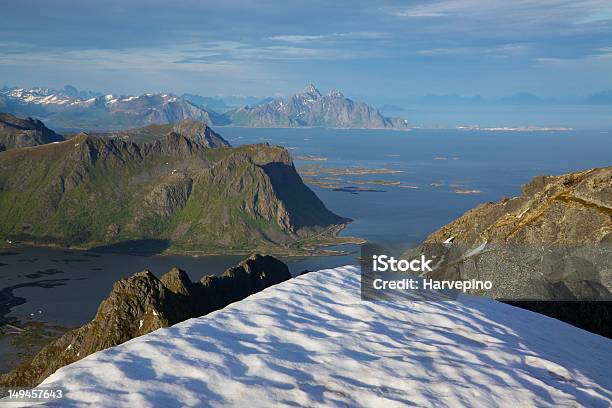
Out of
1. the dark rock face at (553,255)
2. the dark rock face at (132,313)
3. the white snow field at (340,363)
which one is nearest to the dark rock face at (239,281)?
the dark rock face at (132,313)

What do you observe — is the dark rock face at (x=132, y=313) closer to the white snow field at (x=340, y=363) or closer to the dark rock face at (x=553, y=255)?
the dark rock face at (x=553, y=255)

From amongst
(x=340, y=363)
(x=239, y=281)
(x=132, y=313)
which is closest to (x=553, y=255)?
(x=340, y=363)

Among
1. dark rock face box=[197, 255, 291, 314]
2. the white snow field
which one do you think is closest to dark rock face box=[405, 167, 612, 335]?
the white snow field

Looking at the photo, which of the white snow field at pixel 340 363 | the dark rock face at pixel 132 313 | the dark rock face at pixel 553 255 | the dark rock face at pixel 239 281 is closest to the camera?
the white snow field at pixel 340 363

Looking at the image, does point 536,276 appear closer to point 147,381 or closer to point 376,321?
point 376,321

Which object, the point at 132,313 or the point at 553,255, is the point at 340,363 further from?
the point at 132,313
